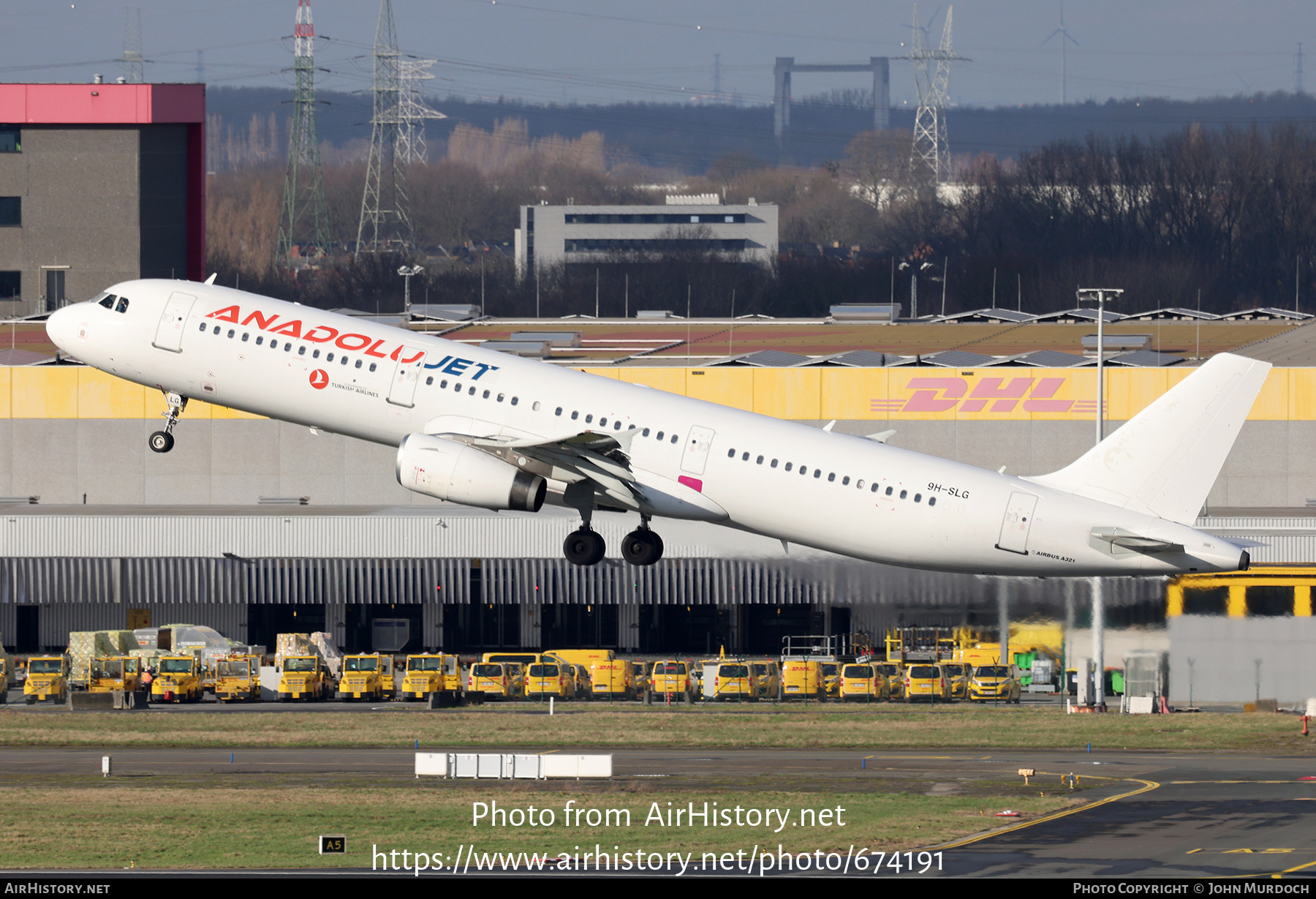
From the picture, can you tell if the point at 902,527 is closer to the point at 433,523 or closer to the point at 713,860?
the point at 713,860

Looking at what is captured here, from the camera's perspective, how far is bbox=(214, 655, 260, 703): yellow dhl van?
87.8m

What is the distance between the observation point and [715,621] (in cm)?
10319

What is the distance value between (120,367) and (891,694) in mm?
41648

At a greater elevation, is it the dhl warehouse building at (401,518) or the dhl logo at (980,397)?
the dhl logo at (980,397)

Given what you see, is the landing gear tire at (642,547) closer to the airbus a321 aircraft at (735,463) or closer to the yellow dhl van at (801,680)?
the airbus a321 aircraft at (735,463)

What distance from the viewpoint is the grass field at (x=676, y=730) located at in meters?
71.1

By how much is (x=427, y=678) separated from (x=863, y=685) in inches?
798

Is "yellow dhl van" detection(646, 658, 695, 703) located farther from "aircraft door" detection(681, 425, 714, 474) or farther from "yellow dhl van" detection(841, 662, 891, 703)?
"aircraft door" detection(681, 425, 714, 474)

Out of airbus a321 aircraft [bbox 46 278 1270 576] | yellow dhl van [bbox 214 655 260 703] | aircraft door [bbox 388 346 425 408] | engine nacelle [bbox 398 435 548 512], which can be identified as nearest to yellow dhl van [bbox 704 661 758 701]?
yellow dhl van [bbox 214 655 260 703]

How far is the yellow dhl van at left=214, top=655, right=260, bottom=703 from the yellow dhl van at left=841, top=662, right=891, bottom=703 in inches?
1105

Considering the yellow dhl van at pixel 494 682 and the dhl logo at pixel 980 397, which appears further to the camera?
the dhl logo at pixel 980 397

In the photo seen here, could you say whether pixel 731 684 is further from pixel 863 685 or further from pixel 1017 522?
pixel 1017 522

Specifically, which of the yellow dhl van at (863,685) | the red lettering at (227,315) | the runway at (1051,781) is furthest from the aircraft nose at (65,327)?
the yellow dhl van at (863,685)

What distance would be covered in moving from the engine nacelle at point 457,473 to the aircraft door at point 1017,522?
13409 millimetres
